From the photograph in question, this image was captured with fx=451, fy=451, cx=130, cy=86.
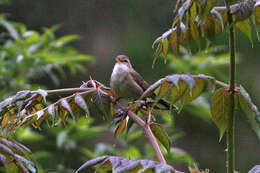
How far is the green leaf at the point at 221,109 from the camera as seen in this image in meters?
1.08

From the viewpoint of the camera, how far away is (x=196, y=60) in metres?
3.47

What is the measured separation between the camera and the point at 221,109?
1090 millimetres

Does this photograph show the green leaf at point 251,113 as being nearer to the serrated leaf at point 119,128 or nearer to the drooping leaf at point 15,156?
the serrated leaf at point 119,128

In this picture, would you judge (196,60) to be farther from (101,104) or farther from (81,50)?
(81,50)

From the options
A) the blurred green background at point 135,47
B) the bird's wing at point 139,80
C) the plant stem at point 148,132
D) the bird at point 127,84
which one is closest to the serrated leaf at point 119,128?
the plant stem at point 148,132

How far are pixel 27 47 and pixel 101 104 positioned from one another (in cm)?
216

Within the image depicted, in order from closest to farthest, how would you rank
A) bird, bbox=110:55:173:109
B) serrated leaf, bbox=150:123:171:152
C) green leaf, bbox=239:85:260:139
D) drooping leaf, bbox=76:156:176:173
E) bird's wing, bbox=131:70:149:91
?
drooping leaf, bbox=76:156:176:173 < green leaf, bbox=239:85:260:139 < serrated leaf, bbox=150:123:171:152 < bird, bbox=110:55:173:109 < bird's wing, bbox=131:70:149:91

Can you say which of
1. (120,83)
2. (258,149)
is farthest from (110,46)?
(120,83)

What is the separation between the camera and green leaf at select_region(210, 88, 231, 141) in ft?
3.53

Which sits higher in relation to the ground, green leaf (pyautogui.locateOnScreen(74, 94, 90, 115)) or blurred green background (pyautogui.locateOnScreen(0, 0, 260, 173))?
green leaf (pyautogui.locateOnScreen(74, 94, 90, 115))

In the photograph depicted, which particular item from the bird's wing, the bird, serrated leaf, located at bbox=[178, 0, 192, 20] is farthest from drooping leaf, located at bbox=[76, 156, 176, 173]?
the bird's wing

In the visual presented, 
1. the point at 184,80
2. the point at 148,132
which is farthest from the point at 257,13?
the point at 148,132

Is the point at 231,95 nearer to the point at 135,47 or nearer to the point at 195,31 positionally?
the point at 195,31

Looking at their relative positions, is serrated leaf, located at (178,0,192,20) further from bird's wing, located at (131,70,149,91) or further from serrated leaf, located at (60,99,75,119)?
bird's wing, located at (131,70,149,91)
